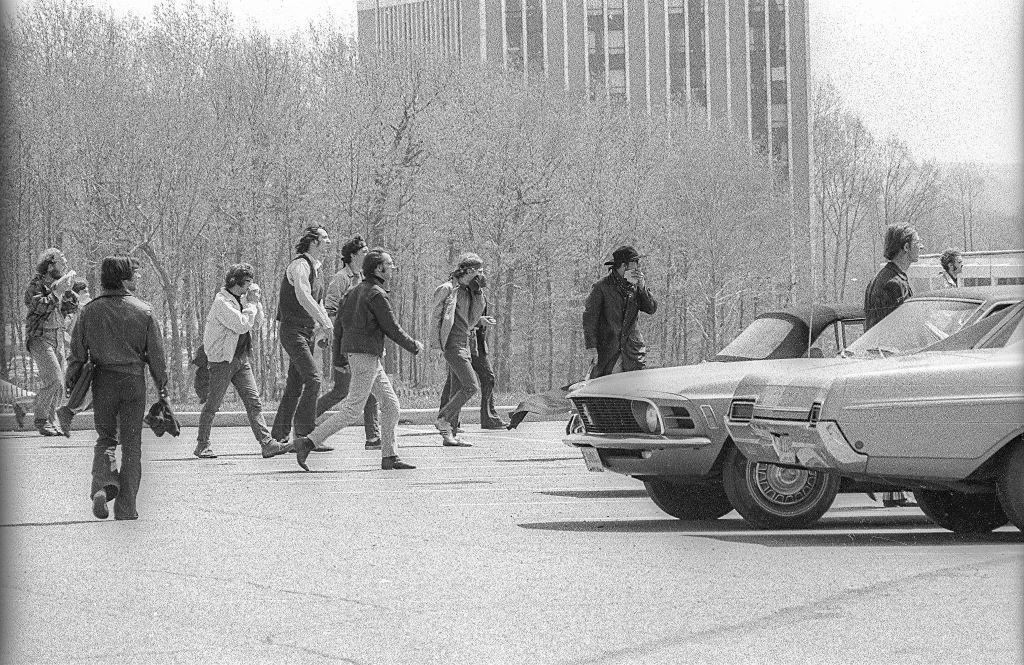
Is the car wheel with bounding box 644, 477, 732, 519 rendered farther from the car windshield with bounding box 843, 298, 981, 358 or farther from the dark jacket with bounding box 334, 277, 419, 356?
the dark jacket with bounding box 334, 277, 419, 356

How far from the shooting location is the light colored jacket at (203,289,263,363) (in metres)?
15.6

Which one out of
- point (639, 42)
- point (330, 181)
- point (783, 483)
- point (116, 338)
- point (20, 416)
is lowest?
point (20, 416)

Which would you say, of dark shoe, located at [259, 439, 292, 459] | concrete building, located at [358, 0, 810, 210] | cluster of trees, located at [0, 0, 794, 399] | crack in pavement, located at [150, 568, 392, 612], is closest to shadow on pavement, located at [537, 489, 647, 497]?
dark shoe, located at [259, 439, 292, 459]

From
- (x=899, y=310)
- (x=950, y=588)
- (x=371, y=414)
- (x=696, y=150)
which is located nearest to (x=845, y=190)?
(x=696, y=150)

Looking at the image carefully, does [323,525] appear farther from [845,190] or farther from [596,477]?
[845,190]

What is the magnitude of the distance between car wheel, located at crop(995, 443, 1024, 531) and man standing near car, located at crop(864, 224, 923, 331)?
2.48 meters

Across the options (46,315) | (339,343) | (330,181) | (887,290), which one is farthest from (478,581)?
(330,181)

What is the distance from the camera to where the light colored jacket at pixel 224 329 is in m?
15.6

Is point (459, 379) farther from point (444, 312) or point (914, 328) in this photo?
point (914, 328)

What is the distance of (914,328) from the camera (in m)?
9.54

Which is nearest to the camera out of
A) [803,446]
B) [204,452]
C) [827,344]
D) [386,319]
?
[803,446]

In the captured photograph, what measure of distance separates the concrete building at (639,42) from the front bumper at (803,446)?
233 feet

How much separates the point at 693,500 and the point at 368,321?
13.5 feet

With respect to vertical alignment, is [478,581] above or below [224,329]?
below
